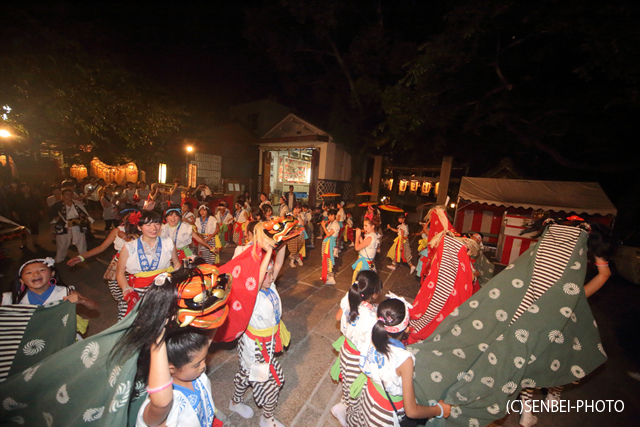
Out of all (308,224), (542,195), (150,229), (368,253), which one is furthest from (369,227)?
(542,195)

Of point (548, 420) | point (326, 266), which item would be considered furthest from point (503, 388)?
point (326, 266)

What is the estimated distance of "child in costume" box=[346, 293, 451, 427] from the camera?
1.79m

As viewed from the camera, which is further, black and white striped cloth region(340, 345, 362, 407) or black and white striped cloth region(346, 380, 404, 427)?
black and white striped cloth region(340, 345, 362, 407)

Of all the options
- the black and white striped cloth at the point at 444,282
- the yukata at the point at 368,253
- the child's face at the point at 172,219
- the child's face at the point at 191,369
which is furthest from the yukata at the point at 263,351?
the child's face at the point at 172,219

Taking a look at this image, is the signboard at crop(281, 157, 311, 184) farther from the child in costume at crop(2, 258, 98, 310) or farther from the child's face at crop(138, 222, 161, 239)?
the child in costume at crop(2, 258, 98, 310)

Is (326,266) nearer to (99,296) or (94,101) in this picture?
(99,296)

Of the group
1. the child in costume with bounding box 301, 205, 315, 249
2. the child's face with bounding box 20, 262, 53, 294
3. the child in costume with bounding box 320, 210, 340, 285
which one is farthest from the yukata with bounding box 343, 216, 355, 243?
the child's face with bounding box 20, 262, 53, 294

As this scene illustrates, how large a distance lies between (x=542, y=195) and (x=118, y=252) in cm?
1262

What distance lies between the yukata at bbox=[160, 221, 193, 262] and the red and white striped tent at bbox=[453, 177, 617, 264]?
31.6ft

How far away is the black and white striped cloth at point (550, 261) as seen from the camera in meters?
2.67

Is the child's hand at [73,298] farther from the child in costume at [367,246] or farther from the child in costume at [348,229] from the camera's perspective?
the child in costume at [348,229]

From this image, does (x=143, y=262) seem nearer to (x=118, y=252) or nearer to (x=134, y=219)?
(x=134, y=219)

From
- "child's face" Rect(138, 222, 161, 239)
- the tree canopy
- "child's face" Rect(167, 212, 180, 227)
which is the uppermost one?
the tree canopy

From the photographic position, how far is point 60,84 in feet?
22.6
